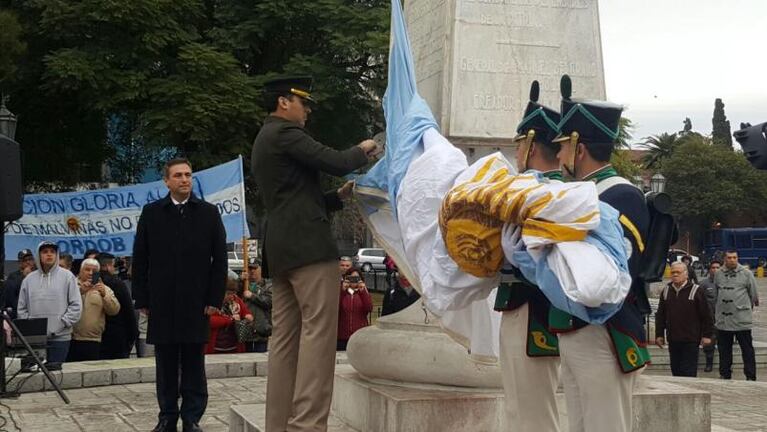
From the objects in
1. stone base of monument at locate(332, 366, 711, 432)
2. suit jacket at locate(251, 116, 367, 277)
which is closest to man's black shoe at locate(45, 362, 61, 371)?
stone base of monument at locate(332, 366, 711, 432)

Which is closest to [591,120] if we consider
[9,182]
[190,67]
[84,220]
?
[9,182]

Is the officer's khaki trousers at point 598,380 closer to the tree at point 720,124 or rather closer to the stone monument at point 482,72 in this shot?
the stone monument at point 482,72

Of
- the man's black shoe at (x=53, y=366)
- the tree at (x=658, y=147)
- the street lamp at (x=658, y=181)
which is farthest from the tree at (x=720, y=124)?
the man's black shoe at (x=53, y=366)

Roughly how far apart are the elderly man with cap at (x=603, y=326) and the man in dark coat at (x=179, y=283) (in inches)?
140

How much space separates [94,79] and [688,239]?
64777 mm

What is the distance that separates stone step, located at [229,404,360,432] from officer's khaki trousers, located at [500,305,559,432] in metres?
1.83

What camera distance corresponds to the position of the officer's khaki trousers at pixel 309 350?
538cm

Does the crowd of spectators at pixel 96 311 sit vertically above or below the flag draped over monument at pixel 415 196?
below

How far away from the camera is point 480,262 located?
4.21 metres

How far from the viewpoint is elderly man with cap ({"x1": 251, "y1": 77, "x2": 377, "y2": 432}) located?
17.7 ft

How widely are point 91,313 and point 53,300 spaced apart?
0.76m

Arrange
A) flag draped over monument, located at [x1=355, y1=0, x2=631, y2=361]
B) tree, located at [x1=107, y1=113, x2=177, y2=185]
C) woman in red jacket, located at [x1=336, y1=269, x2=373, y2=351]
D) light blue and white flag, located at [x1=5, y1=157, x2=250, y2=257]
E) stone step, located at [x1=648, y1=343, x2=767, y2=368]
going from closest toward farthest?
flag draped over monument, located at [x1=355, y1=0, x2=631, y2=361]
woman in red jacket, located at [x1=336, y1=269, x2=373, y2=351]
stone step, located at [x1=648, y1=343, x2=767, y2=368]
light blue and white flag, located at [x1=5, y1=157, x2=250, y2=257]
tree, located at [x1=107, y1=113, x2=177, y2=185]

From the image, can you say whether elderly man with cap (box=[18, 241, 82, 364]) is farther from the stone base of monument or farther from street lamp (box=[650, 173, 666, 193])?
street lamp (box=[650, 173, 666, 193])

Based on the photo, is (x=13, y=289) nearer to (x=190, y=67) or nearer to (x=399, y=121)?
(x=399, y=121)
